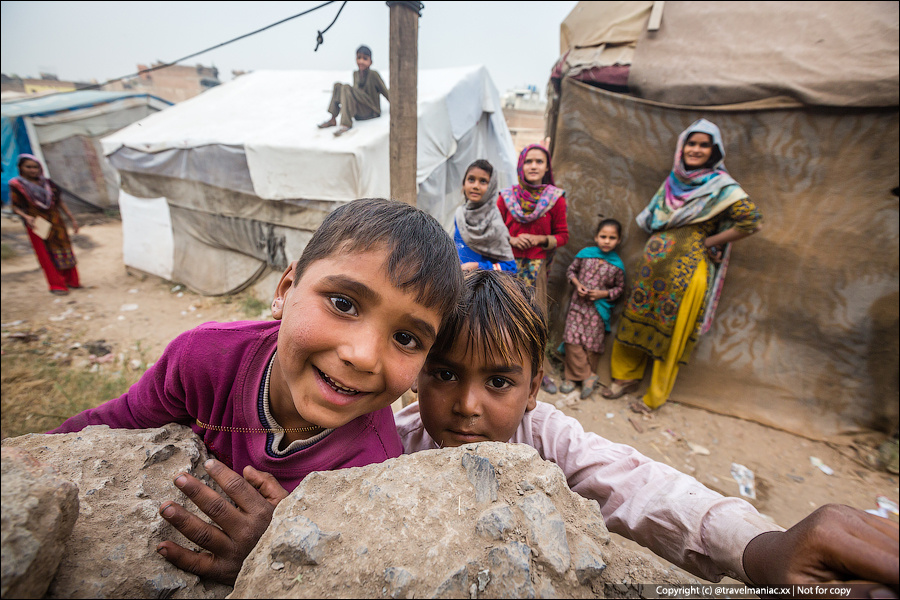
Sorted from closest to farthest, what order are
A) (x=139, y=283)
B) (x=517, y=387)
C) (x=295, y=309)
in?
(x=295, y=309) → (x=517, y=387) → (x=139, y=283)

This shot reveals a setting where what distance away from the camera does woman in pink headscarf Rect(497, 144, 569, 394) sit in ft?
11.4

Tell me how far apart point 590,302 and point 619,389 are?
921 millimetres

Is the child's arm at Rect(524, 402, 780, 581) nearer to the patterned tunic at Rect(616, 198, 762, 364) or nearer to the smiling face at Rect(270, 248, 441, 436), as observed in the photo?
the smiling face at Rect(270, 248, 441, 436)

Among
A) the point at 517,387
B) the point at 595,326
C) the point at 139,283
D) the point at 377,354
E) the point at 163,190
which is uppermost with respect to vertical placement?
the point at 377,354

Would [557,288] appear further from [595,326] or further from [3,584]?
[3,584]

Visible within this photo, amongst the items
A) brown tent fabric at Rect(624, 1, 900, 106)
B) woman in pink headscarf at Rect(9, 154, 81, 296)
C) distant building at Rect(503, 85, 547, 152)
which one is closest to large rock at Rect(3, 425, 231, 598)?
brown tent fabric at Rect(624, 1, 900, 106)

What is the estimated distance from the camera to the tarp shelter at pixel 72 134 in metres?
10.4

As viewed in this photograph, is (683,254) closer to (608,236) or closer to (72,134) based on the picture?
(608,236)

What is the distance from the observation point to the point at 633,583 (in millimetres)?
583

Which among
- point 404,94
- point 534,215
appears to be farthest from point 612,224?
point 404,94

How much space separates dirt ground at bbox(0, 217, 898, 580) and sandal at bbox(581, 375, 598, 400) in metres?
0.07

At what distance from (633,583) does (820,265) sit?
389cm

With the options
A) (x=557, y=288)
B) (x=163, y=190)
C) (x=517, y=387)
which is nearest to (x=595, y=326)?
(x=557, y=288)

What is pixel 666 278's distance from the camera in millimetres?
3322
